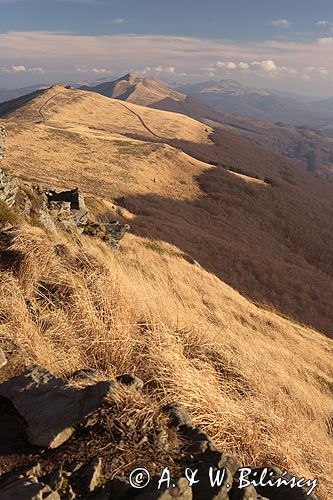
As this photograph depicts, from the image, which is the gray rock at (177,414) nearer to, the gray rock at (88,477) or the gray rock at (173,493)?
the gray rock at (173,493)

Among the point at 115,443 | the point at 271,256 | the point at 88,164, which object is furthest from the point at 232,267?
the point at 88,164

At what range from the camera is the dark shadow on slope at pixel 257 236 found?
108 feet

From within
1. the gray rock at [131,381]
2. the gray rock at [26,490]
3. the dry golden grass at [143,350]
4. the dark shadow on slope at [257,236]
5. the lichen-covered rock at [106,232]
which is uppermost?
the gray rock at [26,490]

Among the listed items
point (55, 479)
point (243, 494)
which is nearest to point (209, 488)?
point (243, 494)

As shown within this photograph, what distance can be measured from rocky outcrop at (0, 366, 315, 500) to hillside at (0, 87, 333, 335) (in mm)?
25856

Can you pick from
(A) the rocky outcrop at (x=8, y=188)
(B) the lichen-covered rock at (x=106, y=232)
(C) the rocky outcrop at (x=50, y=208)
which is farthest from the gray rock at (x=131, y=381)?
(B) the lichen-covered rock at (x=106, y=232)

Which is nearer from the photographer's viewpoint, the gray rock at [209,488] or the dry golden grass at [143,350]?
the gray rock at [209,488]

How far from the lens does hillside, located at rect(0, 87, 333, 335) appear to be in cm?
3453

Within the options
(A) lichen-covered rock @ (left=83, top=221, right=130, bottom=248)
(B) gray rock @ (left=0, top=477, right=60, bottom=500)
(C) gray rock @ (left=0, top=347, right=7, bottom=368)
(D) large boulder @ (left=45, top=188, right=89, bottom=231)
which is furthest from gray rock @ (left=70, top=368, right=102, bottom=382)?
(A) lichen-covered rock @ (left=83, top=221, right=130, bottom=248)

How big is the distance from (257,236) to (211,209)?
30.0 feet

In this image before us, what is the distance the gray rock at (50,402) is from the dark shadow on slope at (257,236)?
25998 mm

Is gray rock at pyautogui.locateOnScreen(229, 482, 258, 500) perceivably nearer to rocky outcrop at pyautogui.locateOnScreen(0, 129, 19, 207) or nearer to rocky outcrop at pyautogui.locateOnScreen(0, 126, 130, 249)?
rocky outcrop at pyautogui.locateOnScreen(0, 126, 130, 249)

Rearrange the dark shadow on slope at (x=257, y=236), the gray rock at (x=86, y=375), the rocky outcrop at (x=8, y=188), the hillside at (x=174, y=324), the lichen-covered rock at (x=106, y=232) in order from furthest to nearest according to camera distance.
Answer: the dark shadow on slope at (x=257, y=236) < the lichen-covered rock at (x=106, y=232) < the rocky outcrop at (x=8, y=188) < the gray rock at (x=86, y=375) < the hillside at (x=174, y=324)

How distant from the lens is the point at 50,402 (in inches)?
165
